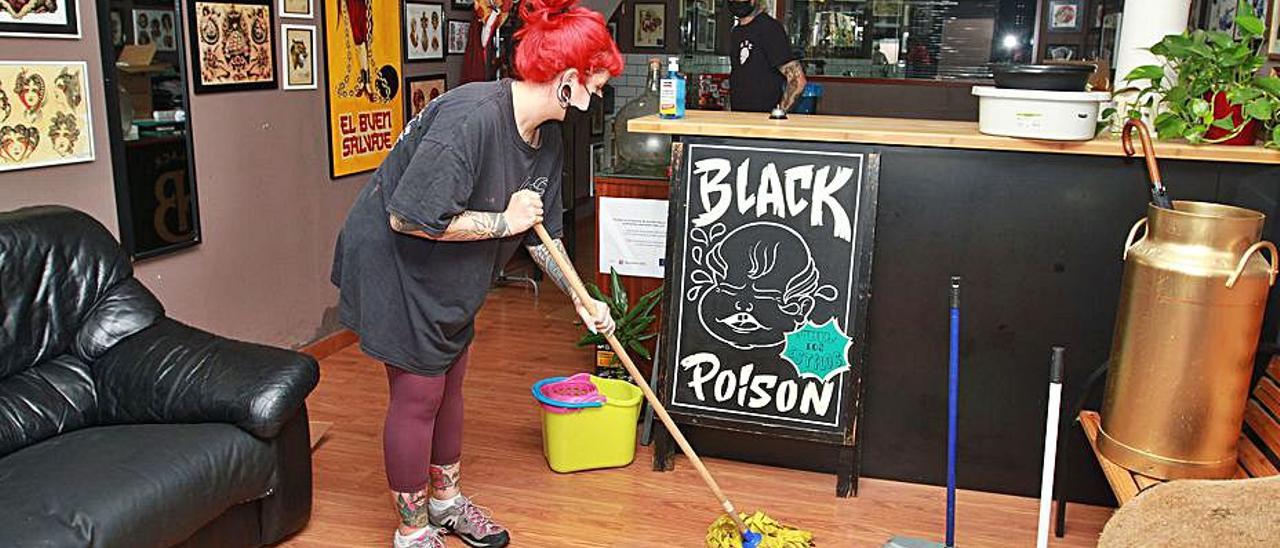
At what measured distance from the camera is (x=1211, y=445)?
2.28 meters

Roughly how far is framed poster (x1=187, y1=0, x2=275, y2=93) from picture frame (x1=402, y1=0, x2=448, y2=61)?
97 centimetres

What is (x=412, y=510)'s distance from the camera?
2.60 m

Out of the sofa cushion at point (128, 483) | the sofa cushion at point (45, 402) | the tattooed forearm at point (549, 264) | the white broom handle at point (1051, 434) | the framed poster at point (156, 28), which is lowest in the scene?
the sofa cushion at point (128, 483)

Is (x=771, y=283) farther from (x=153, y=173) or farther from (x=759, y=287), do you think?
(x=153, y=173)

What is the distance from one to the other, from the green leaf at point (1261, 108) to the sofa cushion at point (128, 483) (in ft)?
8.50

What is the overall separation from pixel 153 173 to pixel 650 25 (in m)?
4.51

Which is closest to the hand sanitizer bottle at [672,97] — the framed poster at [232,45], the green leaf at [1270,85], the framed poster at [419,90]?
the green leaf at [1270,85]

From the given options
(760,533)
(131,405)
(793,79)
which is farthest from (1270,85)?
(131,405)

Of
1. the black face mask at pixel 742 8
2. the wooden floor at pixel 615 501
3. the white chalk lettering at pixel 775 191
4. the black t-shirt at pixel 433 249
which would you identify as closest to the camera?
the black t-shirt at pixel 433 249

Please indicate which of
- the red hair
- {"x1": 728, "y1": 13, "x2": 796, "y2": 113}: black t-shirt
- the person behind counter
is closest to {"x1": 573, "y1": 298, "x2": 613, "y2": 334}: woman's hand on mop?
the red hair

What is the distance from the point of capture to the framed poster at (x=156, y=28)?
3.20 m

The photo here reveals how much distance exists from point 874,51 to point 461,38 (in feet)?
8.22

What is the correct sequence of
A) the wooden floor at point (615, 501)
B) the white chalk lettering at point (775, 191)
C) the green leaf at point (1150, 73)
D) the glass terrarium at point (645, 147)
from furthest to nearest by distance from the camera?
the glass terrarium at point (645, 147)
the white chalk lettering at point (775, 191)
the wooden floor at point (615, 501)
the green leaf at point (1150, 73)

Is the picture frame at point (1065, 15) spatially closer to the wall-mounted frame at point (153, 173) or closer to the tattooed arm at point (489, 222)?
the tattooed arm at point (489, 222)
